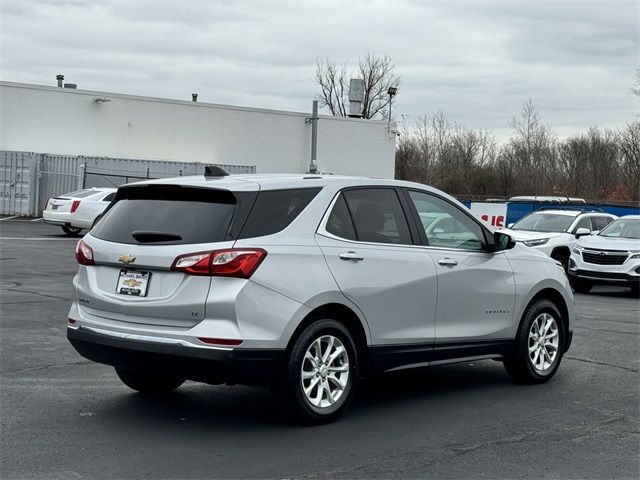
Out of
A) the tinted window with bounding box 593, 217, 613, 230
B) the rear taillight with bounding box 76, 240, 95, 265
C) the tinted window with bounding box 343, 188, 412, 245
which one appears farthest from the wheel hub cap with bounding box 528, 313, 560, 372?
the tinted window with bounding box 593, 217, 613, 230

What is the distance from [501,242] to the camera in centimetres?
850

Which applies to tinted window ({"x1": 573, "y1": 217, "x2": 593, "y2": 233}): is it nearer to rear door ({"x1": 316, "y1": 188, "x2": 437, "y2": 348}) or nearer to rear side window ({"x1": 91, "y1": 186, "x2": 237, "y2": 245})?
rear door ({"x1": 316, "y1": 188, "x2": 437, "y2": 348})

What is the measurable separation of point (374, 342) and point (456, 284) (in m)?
1.09

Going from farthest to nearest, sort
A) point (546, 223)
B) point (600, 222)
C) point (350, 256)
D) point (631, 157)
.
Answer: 1. point (631, 157)
2. point (600, 222)
3. point (546, 223)
4. point (350, 256)

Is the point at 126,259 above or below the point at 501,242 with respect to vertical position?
below

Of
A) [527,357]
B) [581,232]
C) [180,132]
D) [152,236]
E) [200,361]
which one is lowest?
[527,357]

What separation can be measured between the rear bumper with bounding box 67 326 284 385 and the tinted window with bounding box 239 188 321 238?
81 cm

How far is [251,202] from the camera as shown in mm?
6793

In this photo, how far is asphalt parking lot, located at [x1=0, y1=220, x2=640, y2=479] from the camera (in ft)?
19.4

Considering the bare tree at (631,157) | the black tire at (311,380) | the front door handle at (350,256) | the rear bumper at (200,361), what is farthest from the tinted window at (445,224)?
the bare tree at (631,157)

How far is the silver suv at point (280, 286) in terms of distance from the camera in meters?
6.46

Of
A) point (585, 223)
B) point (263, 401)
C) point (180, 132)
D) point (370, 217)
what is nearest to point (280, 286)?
point (370, 217)

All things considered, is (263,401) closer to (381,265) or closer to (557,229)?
(381,265)

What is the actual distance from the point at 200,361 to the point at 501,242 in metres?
3.23
